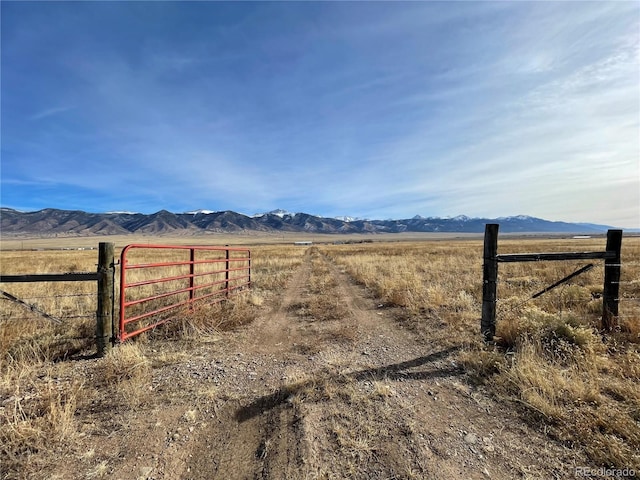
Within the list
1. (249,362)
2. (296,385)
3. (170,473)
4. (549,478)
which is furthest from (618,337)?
(170,473)

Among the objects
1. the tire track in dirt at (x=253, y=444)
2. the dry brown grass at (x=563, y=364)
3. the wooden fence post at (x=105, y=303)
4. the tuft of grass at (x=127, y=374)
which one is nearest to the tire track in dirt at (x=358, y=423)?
the tire track in dirt at (x=253, y=444)

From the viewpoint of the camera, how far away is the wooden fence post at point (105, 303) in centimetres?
548

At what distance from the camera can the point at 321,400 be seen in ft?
13.2

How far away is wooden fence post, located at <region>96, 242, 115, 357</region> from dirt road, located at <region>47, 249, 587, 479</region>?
759mm

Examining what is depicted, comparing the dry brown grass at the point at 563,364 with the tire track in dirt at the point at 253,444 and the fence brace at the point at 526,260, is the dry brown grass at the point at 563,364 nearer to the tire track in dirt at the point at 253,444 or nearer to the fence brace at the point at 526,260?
the fence brace at the point at 526,260

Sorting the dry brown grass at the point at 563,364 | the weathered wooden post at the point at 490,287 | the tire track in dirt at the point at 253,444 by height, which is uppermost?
the weathered wooden post at the point at 490,287

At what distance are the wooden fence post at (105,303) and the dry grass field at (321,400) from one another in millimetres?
331

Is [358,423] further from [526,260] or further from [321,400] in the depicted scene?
[526,260]

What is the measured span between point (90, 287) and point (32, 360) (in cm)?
1003

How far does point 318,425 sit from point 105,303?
426cm

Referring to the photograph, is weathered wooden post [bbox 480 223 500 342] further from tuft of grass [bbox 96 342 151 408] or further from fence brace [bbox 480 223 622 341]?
tuft of grass [bbox 96 342 151 408]

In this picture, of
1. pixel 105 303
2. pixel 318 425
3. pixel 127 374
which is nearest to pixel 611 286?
pixel 318 425

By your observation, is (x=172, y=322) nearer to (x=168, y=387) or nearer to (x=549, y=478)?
(x=168, y=387)

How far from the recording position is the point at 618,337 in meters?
5.78
